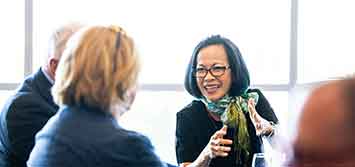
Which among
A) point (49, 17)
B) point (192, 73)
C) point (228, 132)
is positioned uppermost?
point (49, 17)

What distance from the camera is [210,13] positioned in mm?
3791

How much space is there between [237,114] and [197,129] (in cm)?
19

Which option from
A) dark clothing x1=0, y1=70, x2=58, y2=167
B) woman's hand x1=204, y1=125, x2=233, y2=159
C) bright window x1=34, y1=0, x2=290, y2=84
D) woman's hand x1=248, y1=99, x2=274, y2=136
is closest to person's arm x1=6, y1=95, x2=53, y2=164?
Answer: dark clothing x1=0, y1=70, x2=58, y2=167

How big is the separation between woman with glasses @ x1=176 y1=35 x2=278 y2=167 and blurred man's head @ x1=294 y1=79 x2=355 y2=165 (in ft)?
5.29

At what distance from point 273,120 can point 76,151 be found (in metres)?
1.22

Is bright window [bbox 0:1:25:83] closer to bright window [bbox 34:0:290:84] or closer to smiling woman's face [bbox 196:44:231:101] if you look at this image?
bright window [bbox 34:0:290:84]

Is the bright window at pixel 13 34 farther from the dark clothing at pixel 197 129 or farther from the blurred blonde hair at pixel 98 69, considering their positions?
the blurred blonde hair at pixel 98 69

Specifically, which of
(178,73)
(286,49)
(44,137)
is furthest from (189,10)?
(44,137)

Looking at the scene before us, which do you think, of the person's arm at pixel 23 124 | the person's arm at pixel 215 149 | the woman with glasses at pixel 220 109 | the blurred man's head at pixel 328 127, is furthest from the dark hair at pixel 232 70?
the blurred man's head at pixel 328 127

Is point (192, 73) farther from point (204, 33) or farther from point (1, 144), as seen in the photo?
point (204, 33)

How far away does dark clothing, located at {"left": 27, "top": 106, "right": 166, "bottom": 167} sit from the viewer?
4.54ft

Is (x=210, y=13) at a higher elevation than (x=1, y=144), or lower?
higher

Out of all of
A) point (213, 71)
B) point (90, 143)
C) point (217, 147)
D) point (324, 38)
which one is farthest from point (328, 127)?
point (324, 38)

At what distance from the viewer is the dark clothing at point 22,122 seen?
1.79 metres
